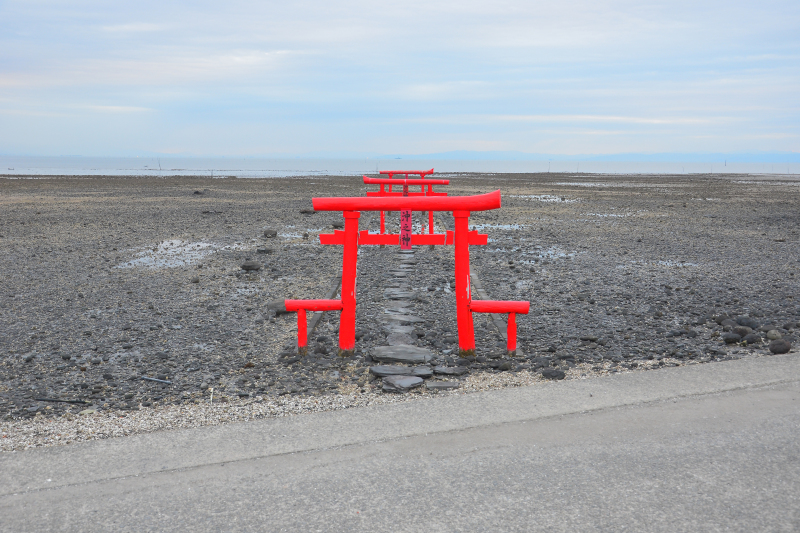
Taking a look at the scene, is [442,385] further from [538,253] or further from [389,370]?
[538,253]

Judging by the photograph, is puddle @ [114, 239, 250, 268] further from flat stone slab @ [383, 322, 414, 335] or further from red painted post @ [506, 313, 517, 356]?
red painted post @ [506, 313, 517, 356]

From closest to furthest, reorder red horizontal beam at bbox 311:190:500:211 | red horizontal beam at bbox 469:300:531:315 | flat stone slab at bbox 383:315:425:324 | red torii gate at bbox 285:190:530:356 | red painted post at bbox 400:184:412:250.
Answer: red horizontal beam at bbox 311:190:500:211
red torii gate at bbox 285:190:530:356
red horizontal beam at bbox 469:300:531:315
red painted post at bbox 400:184:412:250
flat stone slab at bbox 383:315:425:324

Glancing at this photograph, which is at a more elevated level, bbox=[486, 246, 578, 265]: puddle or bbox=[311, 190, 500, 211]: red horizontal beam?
bbox=[311, 190, 500, 211]: red horizontal beam

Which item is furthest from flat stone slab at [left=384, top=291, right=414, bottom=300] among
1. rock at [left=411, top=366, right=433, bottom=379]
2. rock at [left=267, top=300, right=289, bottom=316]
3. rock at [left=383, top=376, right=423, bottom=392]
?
rock at [left=383, top=376, right=423, bottom=392]

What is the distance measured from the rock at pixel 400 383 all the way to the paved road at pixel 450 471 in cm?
48

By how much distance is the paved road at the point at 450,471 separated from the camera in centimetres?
272

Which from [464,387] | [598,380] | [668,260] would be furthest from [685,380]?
[668,260]

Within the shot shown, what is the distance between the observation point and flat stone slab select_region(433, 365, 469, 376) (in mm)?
4977

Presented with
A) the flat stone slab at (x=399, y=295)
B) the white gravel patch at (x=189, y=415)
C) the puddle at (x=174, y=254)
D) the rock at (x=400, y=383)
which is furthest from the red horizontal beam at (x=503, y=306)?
the puddle at (x=174, y=254)

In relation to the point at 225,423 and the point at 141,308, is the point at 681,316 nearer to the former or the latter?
the point at 225,423

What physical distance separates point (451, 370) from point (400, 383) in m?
0.56

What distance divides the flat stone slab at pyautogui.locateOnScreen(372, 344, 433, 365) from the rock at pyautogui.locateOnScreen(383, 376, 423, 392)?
0.52m

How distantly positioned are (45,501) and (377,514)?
158 cm

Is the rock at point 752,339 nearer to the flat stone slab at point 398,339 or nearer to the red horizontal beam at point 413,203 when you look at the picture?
the red horizontal beam at point 413,203
